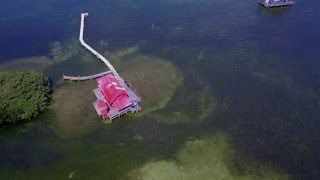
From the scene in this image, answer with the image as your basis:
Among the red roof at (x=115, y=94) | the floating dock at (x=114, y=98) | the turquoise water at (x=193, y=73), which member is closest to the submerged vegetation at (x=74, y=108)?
the turquoise water at (x=193, y=73)

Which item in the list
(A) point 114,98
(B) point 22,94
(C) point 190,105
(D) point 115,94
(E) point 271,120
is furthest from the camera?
(C) point 190,105

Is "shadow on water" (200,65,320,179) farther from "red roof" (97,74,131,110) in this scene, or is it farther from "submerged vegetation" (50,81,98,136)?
"submerged vegetation" (50,81,98,136)

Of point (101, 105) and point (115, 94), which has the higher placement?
point (115, 94)

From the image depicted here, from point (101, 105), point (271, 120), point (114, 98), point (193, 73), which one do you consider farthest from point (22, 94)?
point (271, 120)

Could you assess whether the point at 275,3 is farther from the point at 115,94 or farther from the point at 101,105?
the point at 101,105

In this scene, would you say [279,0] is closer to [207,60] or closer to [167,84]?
[207,60]

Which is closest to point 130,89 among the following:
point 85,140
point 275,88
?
point 85,140
